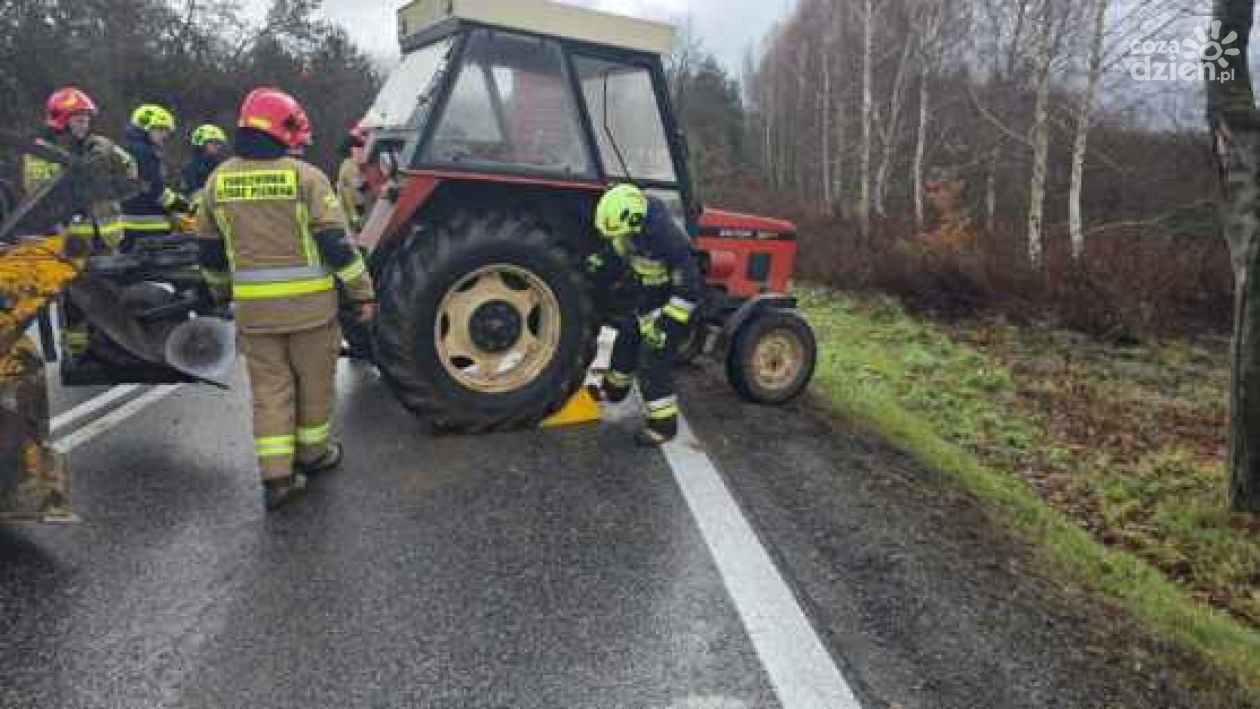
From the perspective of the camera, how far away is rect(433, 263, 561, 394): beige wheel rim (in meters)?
4.78

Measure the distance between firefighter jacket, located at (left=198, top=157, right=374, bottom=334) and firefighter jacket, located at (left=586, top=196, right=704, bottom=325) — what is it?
162 centimetres

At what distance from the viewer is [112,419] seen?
5070 mm

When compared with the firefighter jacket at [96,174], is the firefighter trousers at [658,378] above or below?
below

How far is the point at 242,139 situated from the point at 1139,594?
429 centimetres

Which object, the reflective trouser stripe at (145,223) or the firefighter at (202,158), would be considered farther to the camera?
the firefighter at (202,158)

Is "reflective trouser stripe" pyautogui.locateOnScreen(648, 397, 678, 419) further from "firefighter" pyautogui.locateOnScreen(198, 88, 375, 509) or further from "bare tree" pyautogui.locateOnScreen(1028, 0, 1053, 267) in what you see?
"bare tree" pyautogui.locateOnScreen(1028, 0, 1053, 267)

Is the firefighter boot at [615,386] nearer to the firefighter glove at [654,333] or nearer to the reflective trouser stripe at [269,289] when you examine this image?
the firefighter glove at [654,333]

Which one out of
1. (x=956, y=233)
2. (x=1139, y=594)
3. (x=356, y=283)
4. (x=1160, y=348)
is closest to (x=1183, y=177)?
(x=956, y=233)

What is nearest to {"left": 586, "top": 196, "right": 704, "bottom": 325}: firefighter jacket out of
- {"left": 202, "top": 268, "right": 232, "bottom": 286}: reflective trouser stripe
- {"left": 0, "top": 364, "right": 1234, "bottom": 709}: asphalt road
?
{"left": 0, "top": 364, "right": 1234, "bottom": 709}: asphalt road

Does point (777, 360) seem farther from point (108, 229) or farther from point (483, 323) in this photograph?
point (108, 229)

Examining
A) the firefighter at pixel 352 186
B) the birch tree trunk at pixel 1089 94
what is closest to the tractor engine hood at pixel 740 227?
the firefighter at pixel 352 186

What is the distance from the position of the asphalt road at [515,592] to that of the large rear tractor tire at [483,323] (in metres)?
0.30

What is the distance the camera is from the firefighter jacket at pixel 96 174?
4.34 m

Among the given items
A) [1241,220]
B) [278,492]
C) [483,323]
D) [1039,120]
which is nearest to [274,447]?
[278,492]
